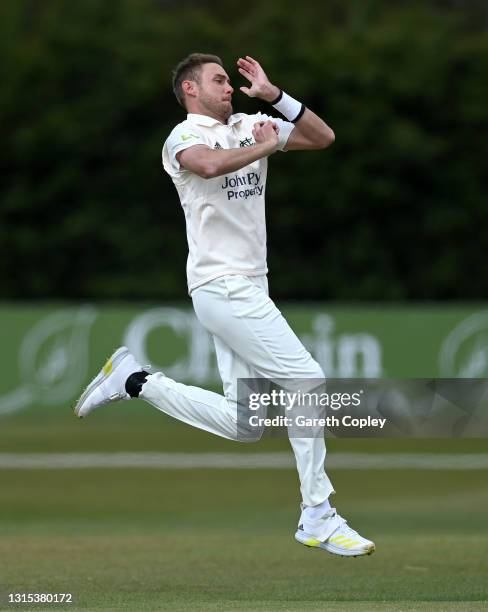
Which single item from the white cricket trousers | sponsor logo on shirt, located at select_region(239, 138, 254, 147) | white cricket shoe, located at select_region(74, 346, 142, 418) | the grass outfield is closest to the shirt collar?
sponsor logo on shirt, located at select_region(239, 138, 254, 147)

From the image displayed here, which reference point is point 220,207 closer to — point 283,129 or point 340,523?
point 283,129

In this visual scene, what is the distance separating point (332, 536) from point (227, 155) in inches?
67.5

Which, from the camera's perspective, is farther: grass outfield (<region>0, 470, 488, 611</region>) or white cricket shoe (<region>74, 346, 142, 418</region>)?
white cricket shoe (<region>74, 346, 142, 418</region>)

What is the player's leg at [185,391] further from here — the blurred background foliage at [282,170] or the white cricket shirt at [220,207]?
the blurred background foliage at [282,170]

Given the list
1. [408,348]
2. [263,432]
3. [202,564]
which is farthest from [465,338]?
[263,432]

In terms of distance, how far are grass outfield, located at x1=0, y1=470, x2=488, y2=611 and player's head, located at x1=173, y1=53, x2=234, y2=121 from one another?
7.18 ft

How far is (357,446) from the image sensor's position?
60.0 ft

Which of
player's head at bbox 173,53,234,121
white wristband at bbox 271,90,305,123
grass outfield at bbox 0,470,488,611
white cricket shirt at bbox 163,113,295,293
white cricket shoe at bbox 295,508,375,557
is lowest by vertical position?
grass outfield at bbox 0,470,488,611

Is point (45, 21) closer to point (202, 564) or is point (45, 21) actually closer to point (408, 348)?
point (408, 348)

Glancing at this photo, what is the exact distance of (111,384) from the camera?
734 cm

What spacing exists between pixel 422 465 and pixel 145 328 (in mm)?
4142

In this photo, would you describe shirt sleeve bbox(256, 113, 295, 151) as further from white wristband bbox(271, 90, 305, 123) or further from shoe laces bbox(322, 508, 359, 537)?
shoe laces bbox(322, 508, 359, 537)

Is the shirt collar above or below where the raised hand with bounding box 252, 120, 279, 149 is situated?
above

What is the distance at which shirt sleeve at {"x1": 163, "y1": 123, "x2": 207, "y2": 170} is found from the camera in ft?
22.2
